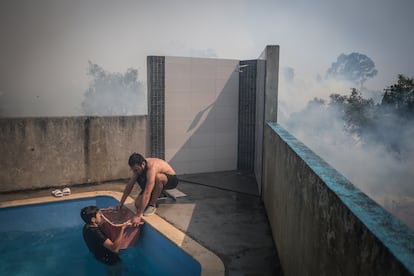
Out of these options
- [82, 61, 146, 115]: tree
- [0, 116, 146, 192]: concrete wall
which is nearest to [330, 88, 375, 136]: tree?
[0, 116, 146, 192]: concrete wall

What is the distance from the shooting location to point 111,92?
6219 cm

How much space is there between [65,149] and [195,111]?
3072 millimetres

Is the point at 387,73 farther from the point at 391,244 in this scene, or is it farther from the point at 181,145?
the point at 391,244

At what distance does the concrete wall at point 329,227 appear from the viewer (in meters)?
1.35

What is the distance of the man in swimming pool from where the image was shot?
4359 millimetres

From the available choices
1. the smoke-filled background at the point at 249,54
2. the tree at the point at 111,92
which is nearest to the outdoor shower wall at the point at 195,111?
the smoke-filled background at the point at 249,54

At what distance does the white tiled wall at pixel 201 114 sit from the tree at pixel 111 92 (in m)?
54.3

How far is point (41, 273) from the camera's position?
189 inches

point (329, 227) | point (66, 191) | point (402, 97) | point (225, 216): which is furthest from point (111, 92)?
point (329, 227)

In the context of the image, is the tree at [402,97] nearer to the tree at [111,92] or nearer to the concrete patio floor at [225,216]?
the concrete patio floor at [225,216]

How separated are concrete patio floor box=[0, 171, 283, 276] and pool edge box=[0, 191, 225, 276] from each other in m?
0.10

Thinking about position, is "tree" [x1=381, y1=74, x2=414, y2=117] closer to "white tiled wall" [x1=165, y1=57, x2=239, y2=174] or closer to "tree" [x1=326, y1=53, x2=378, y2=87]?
"white tiled wall" [x1=165, y1=57, x2=239, y2=174]

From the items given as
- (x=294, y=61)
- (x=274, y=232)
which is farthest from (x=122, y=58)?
(x=274, y=232)

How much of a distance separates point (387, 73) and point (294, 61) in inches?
650
